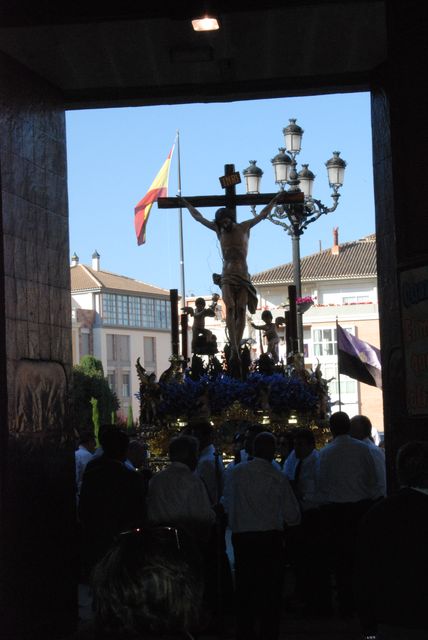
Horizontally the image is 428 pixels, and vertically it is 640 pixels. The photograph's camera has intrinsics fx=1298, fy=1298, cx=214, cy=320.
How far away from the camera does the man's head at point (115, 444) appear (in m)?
8.59

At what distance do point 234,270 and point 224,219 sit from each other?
67 cm

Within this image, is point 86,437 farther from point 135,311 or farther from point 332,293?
point 135,311

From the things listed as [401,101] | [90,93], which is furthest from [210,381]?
[401,101]

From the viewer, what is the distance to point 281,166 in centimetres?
2019

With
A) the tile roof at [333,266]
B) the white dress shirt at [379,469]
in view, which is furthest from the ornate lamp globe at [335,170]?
the tile roof at [333,266]

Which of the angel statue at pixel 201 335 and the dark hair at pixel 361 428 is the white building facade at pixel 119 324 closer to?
the angel statue at pixel 201 335

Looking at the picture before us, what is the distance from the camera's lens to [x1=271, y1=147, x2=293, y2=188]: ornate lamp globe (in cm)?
2020

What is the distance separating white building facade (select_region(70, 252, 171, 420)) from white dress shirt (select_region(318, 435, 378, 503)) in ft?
309

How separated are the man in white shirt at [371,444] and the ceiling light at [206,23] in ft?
13.2

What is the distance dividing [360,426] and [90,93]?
380 centimetres

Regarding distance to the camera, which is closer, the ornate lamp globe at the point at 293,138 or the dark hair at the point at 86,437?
the dark hair at the point at 86,437

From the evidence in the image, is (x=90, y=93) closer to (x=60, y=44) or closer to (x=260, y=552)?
(x=60, y=44)

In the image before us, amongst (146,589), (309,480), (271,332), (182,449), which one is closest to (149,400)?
(271,332)

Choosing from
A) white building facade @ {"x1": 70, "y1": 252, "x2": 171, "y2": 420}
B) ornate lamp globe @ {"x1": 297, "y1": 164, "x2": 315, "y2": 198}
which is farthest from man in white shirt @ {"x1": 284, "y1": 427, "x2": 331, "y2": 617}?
white building facade @ {"x1": 70, "y1": 252, "x2": 171, "y2": 420}
